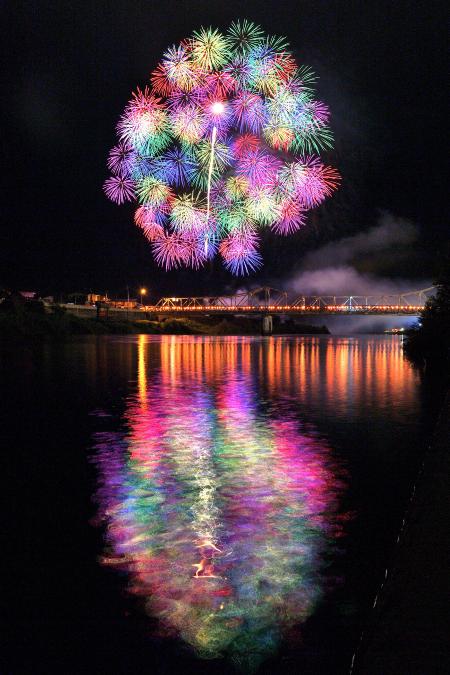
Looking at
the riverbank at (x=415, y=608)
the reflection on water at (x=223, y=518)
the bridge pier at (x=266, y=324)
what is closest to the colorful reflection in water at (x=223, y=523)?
the reflection on water at (x=223, y=518)

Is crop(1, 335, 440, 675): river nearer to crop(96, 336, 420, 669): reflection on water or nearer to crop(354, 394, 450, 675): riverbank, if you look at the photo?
crop(96, 336, 420, 669): reflection on water

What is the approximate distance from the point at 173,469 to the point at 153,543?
435 cm

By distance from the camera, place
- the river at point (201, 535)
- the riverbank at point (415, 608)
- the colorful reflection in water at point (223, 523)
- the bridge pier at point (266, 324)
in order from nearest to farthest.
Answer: the riverbank at point (415, 608) < the river at point (201, 535) < the colorful reflection in water at point (223, 523) < the bridge pier at point (266, 324)

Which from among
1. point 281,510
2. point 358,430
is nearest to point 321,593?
point 281,510

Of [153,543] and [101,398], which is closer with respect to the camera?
[153,543]

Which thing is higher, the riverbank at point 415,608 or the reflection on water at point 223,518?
the riverbank at point 415,608

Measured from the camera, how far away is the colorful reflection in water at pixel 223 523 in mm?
5996

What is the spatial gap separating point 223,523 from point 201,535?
0.60m

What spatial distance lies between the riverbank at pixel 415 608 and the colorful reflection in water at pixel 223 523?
3.15 feet

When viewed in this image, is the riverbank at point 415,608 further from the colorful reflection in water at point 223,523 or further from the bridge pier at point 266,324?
the bridge pier at point 266,324

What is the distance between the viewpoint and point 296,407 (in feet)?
73.2

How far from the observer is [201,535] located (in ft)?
27.4

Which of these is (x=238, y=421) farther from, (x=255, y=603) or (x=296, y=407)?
(x=255, y=603)

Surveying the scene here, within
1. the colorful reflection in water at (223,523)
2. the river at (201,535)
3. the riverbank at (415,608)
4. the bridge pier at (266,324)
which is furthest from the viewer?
the bridge pier at (266,324)
